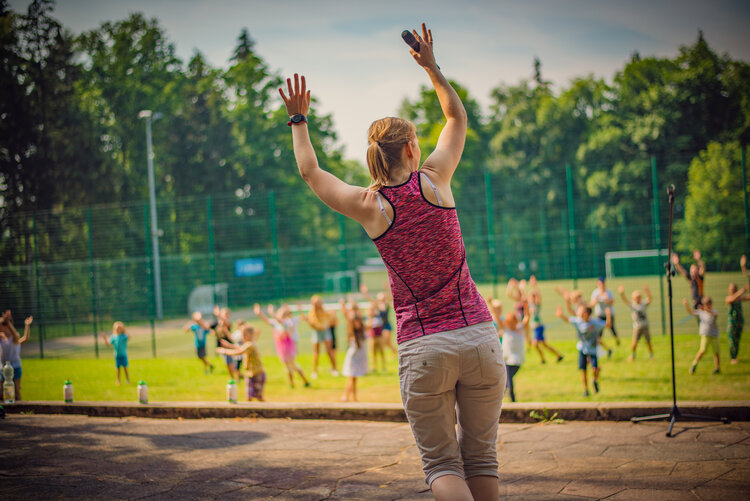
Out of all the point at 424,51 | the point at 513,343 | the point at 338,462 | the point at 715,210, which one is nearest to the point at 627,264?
the point at 715,210

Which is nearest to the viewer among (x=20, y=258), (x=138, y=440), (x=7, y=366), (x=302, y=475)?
(x=302, y=475)

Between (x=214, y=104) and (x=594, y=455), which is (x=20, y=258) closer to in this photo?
(x=594, y=455)

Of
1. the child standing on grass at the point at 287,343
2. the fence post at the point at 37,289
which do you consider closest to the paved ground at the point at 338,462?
the child standing on grass at the point at 287,343

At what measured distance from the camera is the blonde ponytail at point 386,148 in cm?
286

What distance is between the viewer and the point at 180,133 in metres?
50.8

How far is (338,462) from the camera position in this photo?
6.15 metres

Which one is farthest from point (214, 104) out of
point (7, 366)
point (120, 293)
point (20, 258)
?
point (7, 366)

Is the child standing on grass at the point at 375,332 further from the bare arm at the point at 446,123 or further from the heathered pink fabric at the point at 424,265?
the heathered pink fabric at the point at 424,265

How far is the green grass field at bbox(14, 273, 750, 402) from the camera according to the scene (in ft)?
33.3

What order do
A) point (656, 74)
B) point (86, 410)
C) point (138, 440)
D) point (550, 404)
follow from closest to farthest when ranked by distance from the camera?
1. point (138, 440)
2. point (550, 404)
3. point (86, 410)
4. point (656, 74)

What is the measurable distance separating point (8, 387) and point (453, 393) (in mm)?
9334

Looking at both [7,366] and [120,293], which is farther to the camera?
[120,293]

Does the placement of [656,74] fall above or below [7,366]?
above

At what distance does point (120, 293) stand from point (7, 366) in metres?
19.5
